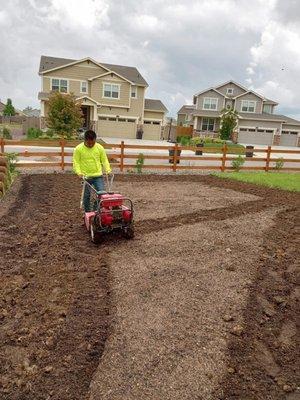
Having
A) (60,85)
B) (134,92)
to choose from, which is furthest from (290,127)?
(60,85)

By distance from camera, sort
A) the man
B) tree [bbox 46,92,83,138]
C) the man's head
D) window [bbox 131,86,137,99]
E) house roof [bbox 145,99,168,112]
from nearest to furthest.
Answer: the man's head
the man
tree [bbox 46,92,83,138]
window [bbox 131,86,137,99]
house roof [bbox 145,99,168,112]

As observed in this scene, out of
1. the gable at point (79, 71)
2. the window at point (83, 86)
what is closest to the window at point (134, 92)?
the gable at point (79, 71)

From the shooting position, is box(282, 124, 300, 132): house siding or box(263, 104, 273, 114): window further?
box(263, 104, 273, 114): window

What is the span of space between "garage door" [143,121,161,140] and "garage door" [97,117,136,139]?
1.94 meters

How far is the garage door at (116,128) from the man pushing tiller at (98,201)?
1307 inches

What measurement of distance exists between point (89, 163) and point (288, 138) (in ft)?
152

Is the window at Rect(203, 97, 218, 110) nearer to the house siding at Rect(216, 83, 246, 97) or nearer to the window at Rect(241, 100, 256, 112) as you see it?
the house siding at Rect(216, 83, 246, 97)

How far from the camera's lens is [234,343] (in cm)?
360

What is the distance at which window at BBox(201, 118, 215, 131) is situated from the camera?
152 ft

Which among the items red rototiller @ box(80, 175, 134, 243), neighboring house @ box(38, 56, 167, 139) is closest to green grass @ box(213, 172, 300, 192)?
red rototiller @ box(80, 175, 134, 243)

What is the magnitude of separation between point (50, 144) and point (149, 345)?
13.3m

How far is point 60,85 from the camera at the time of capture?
37688 millimetres

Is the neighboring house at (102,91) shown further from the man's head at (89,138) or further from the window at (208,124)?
the man's head at (89,138)

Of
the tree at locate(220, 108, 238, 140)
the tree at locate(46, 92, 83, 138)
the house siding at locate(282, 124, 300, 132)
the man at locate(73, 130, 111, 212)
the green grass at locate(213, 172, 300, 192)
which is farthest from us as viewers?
the house siding at locate(282, 124, 300, 132)
